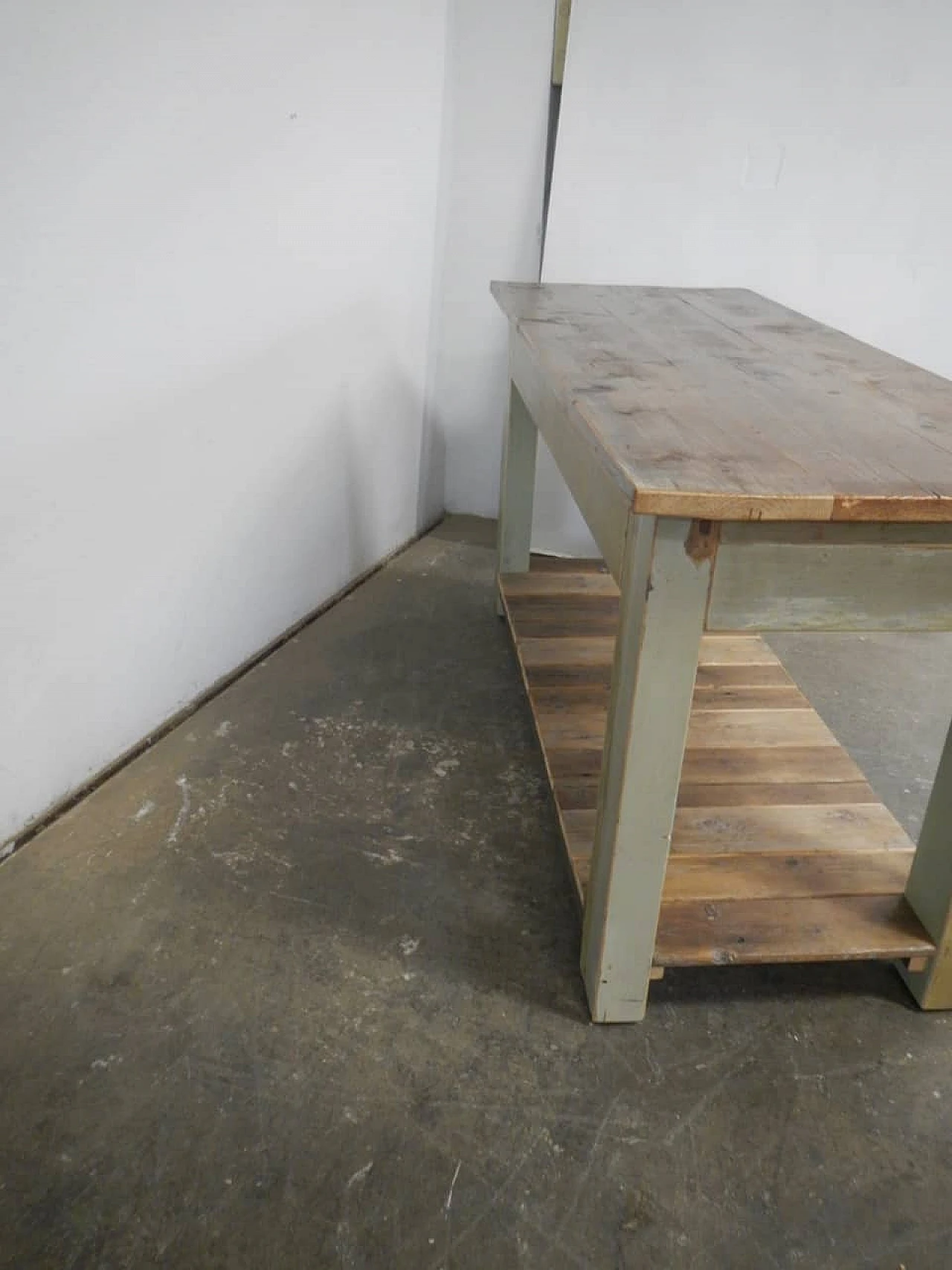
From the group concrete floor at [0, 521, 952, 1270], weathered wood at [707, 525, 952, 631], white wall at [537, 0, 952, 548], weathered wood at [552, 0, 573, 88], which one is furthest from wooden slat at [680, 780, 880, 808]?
weathered wood at [552, 0, 573, 88]

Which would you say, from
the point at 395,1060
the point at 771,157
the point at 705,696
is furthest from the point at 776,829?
the point at 771,157

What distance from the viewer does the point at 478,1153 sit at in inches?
58.5

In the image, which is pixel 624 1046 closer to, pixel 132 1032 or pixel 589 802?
pixel 589 802

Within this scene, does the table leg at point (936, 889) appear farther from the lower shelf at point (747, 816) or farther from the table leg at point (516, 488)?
the table leg at point (516, 488)

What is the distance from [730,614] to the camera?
1.42m

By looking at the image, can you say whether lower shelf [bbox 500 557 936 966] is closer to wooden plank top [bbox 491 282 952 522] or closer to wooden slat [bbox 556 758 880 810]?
wooden slat [bbox 556 758 880 810]

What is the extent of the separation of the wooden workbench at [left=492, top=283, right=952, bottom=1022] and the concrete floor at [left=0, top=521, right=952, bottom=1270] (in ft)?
0.49

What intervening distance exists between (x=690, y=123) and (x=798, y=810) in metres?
2.25

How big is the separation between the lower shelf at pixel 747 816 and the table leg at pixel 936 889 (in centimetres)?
4

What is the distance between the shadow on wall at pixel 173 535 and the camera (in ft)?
6.69

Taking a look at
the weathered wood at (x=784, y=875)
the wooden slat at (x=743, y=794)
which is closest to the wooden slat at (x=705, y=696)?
the wooden slat at (x=743, y=794)

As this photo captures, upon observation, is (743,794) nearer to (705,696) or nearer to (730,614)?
(705,696)

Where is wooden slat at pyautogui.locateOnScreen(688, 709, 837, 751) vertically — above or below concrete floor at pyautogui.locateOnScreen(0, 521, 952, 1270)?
above

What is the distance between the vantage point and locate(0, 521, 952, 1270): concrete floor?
4.54 ft
